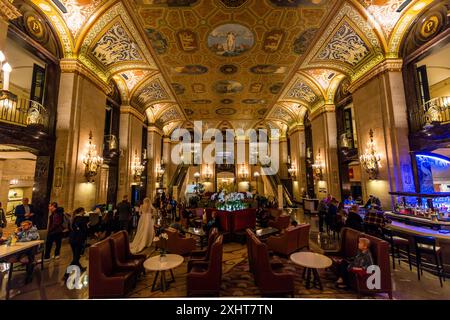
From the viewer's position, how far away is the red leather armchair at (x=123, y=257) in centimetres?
349

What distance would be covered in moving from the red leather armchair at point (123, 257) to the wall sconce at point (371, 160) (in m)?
7.67

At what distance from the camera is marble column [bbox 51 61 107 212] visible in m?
5.96

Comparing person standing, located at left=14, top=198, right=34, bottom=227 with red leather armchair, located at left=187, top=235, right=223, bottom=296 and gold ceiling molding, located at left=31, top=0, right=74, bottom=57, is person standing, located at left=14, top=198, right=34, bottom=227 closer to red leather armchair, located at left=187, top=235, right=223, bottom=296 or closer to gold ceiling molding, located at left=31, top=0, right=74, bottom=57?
gold ceiling molding, located at left=31, top=0, right=74, bottom=57

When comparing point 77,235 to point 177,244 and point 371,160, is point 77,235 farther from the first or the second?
point 371,160

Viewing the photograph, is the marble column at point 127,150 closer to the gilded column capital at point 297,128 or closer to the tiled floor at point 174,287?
the tiled floor at point 174,287

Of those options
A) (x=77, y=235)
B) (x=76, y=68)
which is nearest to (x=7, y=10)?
(x=76, y=68)

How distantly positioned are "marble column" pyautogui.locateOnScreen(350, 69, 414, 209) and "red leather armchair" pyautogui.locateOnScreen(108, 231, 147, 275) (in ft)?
24.8

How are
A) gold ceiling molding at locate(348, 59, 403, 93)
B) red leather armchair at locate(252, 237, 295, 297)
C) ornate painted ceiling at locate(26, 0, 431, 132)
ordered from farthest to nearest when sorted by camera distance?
gold ceiling molding at locate(348, 59, 403, 93)
ornate painted ceiling at locate(26, 0, 431, 132)
red leather armchair at locate(252, 237, 295, 297)

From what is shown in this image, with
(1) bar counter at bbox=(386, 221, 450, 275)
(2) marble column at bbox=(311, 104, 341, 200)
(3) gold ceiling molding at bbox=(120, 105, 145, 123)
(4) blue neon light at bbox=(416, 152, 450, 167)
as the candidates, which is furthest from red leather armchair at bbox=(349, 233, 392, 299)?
(3) gold ceiling molding at bbox=(120, 105, 145, 123)

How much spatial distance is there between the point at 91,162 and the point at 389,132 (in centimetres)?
1037

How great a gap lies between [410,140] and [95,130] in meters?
11.1

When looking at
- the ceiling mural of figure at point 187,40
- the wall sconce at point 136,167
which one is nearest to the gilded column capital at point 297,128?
the ceiling mural of figure at point 187,40
